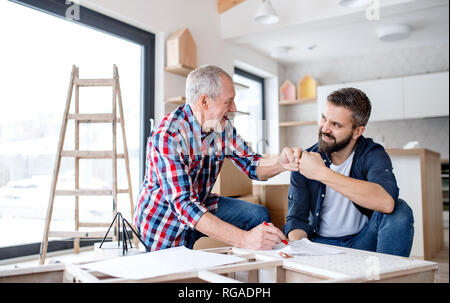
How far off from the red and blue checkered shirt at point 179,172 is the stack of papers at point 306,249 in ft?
0.89

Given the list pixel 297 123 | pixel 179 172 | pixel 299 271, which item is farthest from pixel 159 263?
pixel 297 123

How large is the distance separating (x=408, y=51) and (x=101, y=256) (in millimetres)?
4854

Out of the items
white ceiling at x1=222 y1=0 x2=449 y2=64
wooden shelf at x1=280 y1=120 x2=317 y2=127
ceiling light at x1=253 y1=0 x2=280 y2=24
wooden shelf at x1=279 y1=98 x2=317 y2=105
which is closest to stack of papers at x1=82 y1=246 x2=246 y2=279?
ceiling light at x1=253 y1=0 x2=280 y2=24

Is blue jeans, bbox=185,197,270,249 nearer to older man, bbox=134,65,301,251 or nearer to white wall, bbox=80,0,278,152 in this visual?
older man, bbox=134,65,301,251

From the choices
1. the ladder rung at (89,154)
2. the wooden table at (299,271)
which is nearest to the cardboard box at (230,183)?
the ladder rung at (89,154)

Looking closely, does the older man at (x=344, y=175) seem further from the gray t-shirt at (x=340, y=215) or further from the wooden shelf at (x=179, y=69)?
the wooden shelf at (x=179, y=69)

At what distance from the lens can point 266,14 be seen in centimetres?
328

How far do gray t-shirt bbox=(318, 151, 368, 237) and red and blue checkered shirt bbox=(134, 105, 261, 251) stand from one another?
1.05 feet

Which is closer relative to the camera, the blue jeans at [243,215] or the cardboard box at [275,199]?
the blue jeans at [243,215]

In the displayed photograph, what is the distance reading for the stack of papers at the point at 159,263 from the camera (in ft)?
2.47

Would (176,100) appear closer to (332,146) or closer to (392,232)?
(332,146)

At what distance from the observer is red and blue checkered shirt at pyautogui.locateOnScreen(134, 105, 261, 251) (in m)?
1.22

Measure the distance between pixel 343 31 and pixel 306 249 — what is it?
Result: 12.0 feet

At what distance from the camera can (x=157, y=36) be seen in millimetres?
3379
